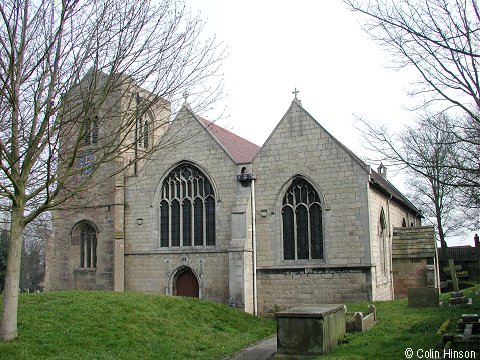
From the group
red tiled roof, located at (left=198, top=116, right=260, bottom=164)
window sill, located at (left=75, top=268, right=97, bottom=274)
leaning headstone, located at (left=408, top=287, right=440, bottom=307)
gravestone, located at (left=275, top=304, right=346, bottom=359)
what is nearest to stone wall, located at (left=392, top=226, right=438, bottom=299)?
leaning headstone, located at (left=408, top=287, right=440, bottom=307)

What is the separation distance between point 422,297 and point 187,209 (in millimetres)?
10555

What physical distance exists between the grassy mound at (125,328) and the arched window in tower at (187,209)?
4.98 meters

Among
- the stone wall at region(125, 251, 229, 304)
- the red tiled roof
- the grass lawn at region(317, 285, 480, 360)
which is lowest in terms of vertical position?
the grass lawn at region(317, 285, 480, 360)

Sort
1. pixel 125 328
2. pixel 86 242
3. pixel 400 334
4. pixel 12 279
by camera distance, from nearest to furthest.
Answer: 1. pixel 12 279
2. pixel 400 334
3. pixel 125 328
4. pixel 86 242

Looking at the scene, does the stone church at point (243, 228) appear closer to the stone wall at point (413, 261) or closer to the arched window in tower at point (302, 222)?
the arched window in tower at point (302, 222)

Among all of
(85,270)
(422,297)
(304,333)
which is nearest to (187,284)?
(85,270)

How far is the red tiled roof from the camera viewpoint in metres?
23.5

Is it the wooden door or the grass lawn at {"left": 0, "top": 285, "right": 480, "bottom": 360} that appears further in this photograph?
the wooden door

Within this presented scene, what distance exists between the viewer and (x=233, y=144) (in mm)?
26609

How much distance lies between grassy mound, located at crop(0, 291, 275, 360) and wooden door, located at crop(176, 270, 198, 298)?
4.33m

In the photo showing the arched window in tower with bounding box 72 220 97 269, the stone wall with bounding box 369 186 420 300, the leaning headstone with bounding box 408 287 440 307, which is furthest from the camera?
the arched window in tower with bounding box 72 220 97 269

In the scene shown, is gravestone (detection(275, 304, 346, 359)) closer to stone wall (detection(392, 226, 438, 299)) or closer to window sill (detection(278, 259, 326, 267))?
window sill (detection(278, 259, 326, 267))

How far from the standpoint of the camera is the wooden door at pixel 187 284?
72.3 feet

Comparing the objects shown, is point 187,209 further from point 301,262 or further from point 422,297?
point 422,297
